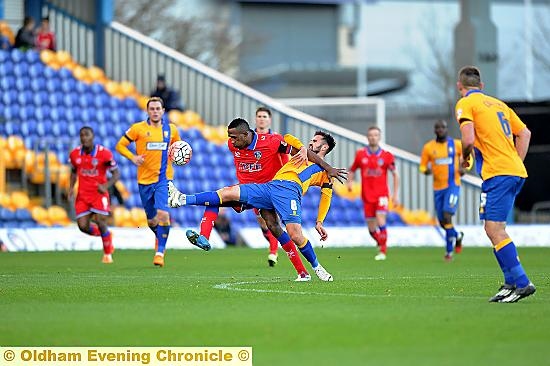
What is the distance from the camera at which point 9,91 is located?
3334 centimetres

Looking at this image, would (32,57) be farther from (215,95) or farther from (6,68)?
(215,95)

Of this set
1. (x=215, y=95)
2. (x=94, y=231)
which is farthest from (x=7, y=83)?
(x=94, y=231)

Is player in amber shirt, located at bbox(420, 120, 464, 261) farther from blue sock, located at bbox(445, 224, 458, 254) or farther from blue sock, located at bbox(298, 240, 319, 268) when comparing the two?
blue sock, located at bbox(298, 240, 319, 268)

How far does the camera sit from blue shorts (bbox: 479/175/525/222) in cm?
1263

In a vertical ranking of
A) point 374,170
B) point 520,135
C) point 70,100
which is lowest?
point 374,170

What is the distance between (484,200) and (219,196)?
11.9 ft

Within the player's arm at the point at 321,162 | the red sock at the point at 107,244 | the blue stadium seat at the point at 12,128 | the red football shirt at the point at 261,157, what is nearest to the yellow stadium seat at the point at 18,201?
the blue stadium seat at the point at 12,128

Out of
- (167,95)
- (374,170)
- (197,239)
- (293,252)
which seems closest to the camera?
(197,239)

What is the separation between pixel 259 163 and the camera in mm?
16641

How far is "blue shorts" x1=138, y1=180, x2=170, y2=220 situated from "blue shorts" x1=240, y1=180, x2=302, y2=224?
19.6 feet

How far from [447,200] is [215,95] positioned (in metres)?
13.6

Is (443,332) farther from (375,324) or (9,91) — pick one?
(9,91)

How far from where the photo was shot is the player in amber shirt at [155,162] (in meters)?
21.0

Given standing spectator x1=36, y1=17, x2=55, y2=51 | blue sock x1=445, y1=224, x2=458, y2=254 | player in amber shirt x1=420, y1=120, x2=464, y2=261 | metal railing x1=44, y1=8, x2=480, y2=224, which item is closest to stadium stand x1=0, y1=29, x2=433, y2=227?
standing spectator x1=36, y1=17, x2=55, y2=51
